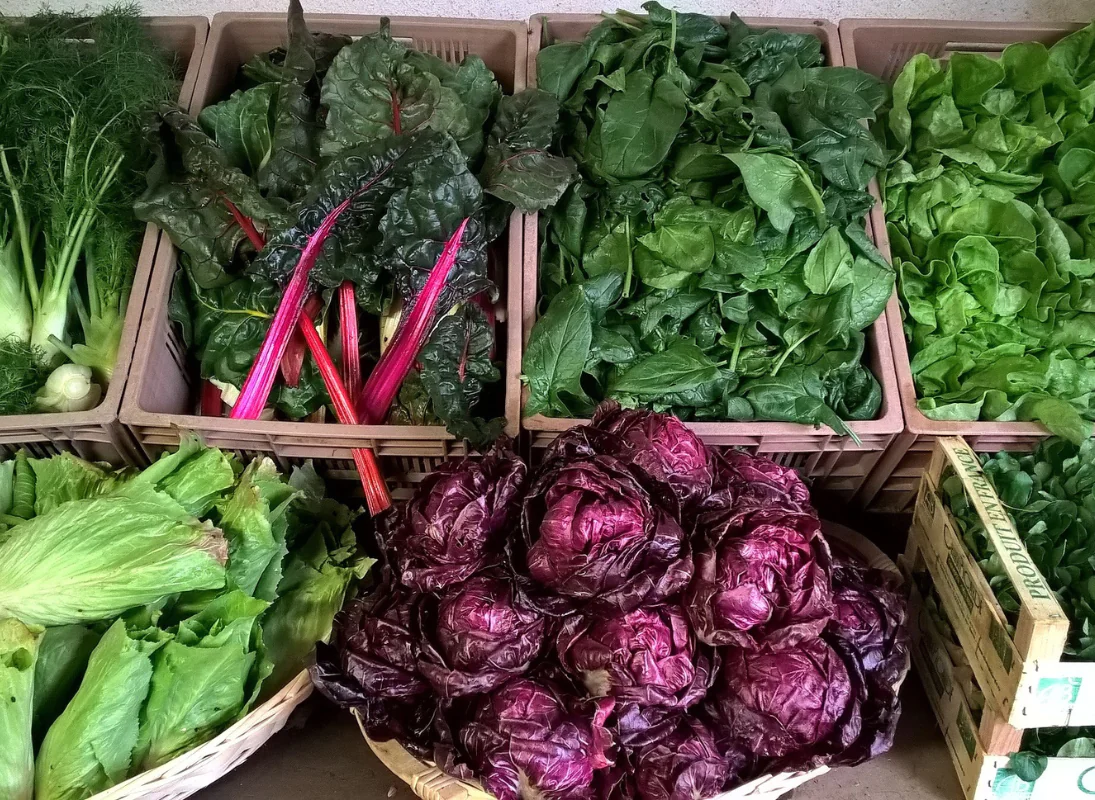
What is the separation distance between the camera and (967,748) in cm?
118

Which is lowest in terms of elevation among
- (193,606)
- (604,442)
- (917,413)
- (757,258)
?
(193,606)

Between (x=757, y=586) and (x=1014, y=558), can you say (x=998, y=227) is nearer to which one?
(x=1014, y=558)

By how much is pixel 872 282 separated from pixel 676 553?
2.18 ft

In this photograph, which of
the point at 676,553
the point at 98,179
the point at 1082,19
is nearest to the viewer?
the point at 676,553

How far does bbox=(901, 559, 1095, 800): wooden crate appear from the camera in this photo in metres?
1.09

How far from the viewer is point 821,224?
1.27m

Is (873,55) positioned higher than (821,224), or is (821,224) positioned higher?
(873,55)

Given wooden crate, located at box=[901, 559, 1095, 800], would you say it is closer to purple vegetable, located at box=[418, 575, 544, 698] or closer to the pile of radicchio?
the pile of radicchio

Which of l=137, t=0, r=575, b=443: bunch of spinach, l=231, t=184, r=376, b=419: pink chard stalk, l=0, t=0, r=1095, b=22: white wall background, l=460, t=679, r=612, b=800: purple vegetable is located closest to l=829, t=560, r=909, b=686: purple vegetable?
l=460, t=679, r=612, b=800: purple vegetable

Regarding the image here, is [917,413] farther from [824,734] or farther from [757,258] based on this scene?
[824,734]

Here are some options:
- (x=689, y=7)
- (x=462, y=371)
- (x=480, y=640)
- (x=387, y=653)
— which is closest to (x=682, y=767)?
(x=480, y=640)

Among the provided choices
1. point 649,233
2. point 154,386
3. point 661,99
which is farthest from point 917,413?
point 154,386

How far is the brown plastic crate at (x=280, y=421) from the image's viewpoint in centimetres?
124

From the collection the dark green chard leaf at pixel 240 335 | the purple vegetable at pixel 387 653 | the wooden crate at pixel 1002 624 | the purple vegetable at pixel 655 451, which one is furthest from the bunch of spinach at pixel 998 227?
the dark green chard leaf at pixel 240 335
